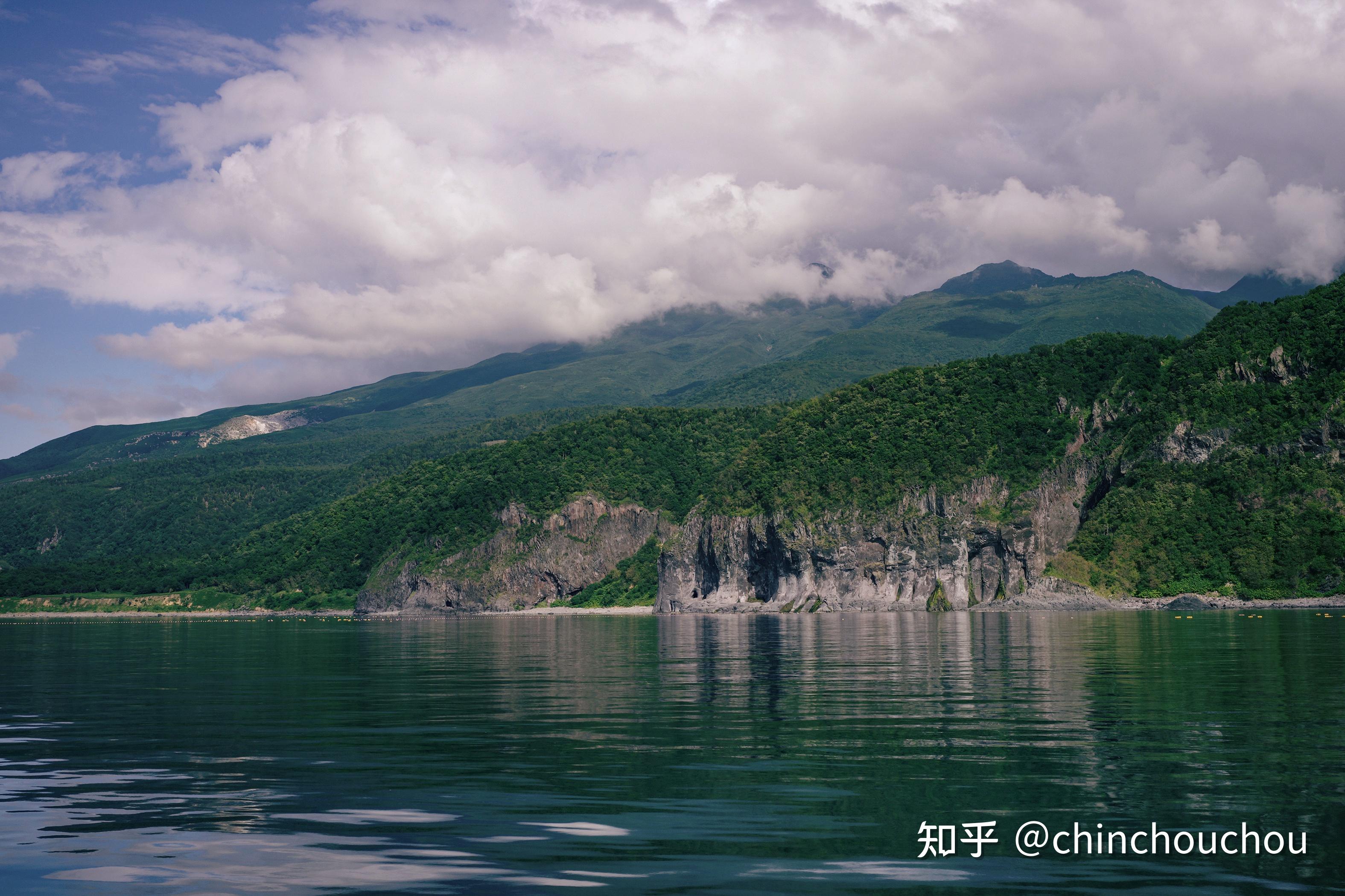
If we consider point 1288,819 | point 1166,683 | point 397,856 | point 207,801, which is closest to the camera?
point 397,856

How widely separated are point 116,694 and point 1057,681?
4654cm

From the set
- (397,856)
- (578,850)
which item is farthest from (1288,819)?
(397,856)

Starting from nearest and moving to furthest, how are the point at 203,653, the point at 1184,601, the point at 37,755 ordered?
the point at 37,755, the point at 203,653, the point at 1184,601

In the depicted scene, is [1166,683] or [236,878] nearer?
[236,878]

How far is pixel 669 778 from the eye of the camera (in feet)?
90.8

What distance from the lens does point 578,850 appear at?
66.5 ft

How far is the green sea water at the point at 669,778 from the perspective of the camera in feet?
62.2

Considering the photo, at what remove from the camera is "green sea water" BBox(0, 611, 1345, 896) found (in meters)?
19.0

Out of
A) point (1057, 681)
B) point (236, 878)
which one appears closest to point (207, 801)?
point (236, 878)

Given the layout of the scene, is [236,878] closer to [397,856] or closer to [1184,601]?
[397,856]

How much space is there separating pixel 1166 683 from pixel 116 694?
51.0 meters

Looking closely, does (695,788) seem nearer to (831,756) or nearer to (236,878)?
(831,756)

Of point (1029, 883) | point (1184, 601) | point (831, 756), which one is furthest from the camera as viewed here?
point (1184, 601)

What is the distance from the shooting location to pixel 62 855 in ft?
67.3
